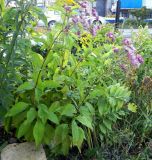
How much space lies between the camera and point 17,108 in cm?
239

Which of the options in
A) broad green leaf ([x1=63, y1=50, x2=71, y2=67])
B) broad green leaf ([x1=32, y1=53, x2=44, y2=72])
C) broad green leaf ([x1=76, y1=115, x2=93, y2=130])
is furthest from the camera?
broad green leaf ([x1=63, y1=50, x2=71, y2=67])

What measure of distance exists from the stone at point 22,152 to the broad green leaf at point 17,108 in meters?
0.30

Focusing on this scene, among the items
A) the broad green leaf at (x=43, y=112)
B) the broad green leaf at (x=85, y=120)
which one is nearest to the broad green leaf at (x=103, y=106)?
the broad green leaf at (x=85, y=120)

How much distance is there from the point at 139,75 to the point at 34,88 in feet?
4.01

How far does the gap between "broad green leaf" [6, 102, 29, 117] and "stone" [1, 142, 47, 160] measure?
0.30 meters

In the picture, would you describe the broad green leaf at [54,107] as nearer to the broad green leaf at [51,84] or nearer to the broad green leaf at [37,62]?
the broad green leaf at [51,84]

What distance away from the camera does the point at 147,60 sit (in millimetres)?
3662

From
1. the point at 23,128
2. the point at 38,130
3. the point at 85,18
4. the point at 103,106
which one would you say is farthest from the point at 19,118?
the point at 85,18

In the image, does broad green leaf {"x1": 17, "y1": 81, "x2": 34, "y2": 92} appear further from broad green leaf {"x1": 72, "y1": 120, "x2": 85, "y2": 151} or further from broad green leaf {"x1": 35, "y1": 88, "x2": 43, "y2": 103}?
broad green leaf {"x1": 72, "y1": 120, "x2": 85, "y2": 151}

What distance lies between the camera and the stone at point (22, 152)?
249cm

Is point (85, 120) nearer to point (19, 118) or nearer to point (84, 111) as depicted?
point (84, 111)

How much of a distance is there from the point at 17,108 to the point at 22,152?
353mm

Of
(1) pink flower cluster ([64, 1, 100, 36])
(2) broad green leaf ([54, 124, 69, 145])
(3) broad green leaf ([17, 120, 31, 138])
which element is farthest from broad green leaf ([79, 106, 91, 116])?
(1) pink flower cluster ([64, 1, 100, 36])

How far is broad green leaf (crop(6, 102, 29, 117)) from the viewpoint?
2.38 meters
